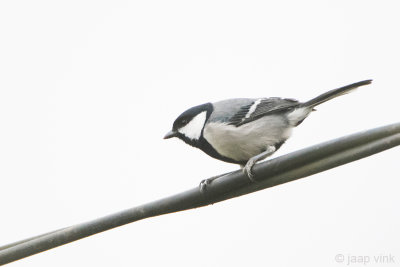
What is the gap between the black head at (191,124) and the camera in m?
4.64

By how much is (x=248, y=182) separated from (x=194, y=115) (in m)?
2.15

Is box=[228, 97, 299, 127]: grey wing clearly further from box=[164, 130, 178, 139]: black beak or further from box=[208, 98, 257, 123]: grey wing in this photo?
box=[164, 130, 178, 139]: black beak

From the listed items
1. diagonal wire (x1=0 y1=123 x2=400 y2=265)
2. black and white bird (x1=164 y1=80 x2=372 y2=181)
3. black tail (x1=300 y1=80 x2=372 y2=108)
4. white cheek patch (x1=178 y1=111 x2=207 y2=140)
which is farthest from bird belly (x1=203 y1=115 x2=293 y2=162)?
diagonal wire (x1=0 y1=123 x2=400 y2=265)

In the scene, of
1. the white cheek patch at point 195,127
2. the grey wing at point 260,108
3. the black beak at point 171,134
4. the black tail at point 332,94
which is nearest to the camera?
the black tail at point 332,94

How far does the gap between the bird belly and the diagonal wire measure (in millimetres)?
1454

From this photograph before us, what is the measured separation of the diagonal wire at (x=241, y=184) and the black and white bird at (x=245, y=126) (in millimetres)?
1338

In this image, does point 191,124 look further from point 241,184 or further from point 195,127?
point 241,184

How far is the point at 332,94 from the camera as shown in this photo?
13.0ft

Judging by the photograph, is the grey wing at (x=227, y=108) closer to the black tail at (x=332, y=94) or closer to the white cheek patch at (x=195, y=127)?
the white cheek patch at (x=195, y=127)

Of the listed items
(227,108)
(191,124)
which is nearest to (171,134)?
(191,124)

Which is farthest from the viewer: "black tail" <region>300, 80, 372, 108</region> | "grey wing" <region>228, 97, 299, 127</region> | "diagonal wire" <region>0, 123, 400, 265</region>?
"grey wing" <region>228, 97, 299, 127</region>

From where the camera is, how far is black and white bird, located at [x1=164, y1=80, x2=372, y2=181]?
4.31 metres

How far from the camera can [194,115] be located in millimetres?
4812

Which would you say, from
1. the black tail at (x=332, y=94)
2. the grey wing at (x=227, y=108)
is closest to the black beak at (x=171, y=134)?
the grey wing at (x=227, y=108)
